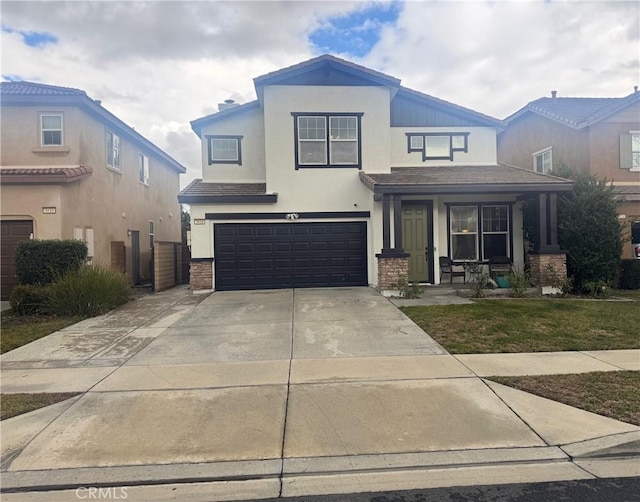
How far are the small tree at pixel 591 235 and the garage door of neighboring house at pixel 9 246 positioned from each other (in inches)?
673

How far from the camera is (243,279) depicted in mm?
14180

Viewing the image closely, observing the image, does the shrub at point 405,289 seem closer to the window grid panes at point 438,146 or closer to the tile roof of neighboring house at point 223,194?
the tile roof of neighboring house at point 223,194

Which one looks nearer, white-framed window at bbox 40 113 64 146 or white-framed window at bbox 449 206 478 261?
white-framed window at bbox 40 113 64 146

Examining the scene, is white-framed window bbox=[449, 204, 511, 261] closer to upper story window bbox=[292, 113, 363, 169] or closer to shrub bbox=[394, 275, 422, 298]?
shrub bbox=[394, 275, 422, 298]

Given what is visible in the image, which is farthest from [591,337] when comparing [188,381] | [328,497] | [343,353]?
[188,381]

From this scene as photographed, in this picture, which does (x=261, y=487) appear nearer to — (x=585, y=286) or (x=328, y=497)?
(x=328, y=497)

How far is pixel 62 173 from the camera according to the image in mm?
13117

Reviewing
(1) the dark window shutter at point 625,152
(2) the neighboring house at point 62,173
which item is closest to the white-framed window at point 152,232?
(2) the neighboring house at point 62,173

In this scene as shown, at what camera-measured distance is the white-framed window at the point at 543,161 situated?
19636 mm

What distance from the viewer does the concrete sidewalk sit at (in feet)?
12.0

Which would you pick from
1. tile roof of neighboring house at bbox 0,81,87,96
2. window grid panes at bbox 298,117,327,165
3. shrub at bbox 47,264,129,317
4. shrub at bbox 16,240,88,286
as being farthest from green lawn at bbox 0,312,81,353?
window grid panes at bbox 298,117,327,165

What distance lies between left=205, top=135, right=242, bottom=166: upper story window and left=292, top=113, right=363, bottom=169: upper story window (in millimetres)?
2523

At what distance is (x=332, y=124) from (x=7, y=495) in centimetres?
1326

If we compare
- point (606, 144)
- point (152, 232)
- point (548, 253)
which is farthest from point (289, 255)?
point (606, 144)
